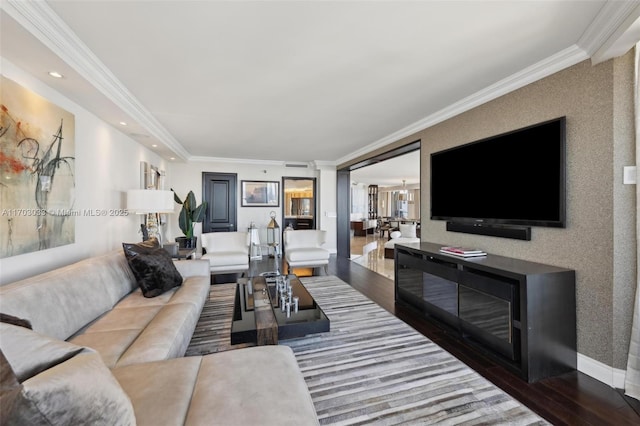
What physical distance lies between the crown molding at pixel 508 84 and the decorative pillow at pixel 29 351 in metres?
3.35

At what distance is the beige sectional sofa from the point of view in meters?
0.75

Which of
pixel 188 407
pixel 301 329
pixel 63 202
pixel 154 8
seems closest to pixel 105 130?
pixel 63 202

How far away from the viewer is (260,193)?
732 cm

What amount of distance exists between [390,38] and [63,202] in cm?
304

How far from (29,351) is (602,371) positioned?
314 cm

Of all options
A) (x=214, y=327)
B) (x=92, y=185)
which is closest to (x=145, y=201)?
(x=92, y=185)

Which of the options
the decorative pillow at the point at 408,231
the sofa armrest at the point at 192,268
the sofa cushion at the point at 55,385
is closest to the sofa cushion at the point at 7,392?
the sofa cushion at the point at 55,385

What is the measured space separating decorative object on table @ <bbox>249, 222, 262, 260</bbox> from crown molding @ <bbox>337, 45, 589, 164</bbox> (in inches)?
171

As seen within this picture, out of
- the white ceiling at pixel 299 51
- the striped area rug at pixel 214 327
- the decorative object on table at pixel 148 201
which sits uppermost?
the white ceiling at pixel 299 51

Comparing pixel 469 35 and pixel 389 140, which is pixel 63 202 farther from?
pixel 389 140

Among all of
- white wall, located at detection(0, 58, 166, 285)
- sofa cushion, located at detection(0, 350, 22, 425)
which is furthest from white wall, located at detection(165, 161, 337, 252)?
sofa cushion, located at detection(0, 350, 22, 425)

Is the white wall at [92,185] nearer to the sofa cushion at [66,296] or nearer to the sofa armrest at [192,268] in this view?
the sofa cushion at [66,296]

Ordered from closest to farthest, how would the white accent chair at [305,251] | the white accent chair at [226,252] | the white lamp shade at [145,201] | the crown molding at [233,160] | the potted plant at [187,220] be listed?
the white lamp shade at [145,201], the white accent chair at [226,252], the white accent chair at [305,251], the potted plant at [187,220], the crown molding at [233,160]

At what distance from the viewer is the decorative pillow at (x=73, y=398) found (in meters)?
0.63
